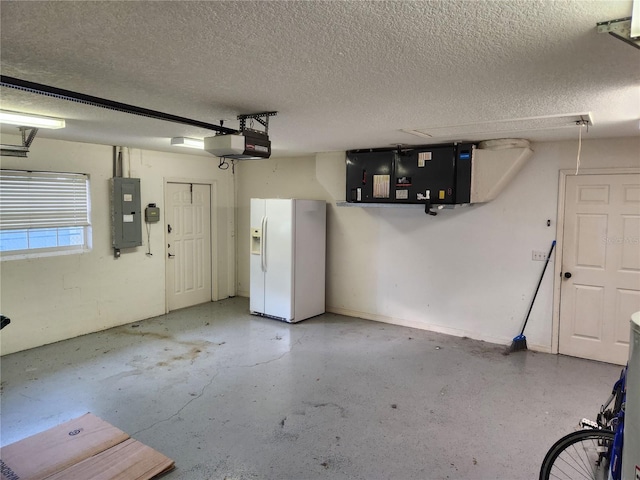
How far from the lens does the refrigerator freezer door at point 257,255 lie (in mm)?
5723

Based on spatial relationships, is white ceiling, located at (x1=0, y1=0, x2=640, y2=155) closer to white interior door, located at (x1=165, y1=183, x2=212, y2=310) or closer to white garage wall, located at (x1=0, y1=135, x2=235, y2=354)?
white garage wall, located at (x1=0, y1=135, x2=235, y2=354)

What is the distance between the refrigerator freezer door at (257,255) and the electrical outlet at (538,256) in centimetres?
336

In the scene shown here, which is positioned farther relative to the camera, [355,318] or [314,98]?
[355,318]

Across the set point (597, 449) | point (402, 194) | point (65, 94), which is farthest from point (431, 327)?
point (65, 94)

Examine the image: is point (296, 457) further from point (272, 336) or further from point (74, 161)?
point (74, 161)

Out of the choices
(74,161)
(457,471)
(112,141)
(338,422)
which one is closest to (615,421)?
(457,471)

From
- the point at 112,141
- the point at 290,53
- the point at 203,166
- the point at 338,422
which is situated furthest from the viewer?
the point at 203,166

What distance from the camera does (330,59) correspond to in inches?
75.6

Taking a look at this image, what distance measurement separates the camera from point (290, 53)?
1852 millimetres

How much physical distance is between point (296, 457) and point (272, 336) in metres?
2.40

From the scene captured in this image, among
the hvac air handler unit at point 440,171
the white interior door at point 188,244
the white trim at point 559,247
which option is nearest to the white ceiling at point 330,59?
the white trim at point 559,247

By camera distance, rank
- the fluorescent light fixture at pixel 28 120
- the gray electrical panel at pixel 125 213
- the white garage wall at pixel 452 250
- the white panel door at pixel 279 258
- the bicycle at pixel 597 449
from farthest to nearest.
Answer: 1. the white panel door at pixel 279 258
2. the gray electrical panel at pixel 125 213
3. the white garage wall at pixel 452 250
4. the fluorescent light fixture at pixel 28 120
5. the bicycle at pixel 597 449

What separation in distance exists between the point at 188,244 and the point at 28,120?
125 inches

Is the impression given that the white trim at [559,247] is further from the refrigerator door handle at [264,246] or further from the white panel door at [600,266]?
the refrigerator door handle at [264,246]
